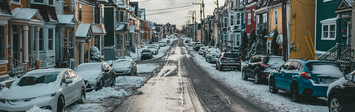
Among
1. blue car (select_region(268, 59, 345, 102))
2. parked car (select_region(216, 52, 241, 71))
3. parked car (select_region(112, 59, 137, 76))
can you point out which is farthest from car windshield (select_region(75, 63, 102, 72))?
parked car (select_region(216, 52, 241, 71))

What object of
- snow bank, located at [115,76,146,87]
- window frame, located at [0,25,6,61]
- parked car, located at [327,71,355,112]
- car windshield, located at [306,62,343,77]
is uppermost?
window frame, located at [0,25,6,61]

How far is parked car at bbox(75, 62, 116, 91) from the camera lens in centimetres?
1455

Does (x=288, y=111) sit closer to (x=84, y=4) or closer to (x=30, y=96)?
(x=30, y=96)

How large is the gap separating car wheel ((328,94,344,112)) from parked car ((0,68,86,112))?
25.0ft

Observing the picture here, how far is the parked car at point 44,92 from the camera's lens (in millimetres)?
8789

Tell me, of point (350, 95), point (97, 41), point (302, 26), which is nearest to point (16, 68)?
point (350, 95)

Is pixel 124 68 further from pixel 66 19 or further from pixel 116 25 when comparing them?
pixel 116 25

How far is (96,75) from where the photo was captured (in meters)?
15.1

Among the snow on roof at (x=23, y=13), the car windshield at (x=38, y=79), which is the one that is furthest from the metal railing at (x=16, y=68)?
the car windshield at (x=38, y=79)

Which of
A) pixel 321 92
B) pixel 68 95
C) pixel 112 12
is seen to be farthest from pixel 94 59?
pixel 321 92

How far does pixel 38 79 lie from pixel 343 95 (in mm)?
8902

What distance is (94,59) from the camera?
104ft

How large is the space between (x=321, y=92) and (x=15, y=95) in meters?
9.32

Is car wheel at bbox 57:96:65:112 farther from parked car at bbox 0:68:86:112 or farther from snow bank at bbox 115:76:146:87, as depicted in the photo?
snow bank at bbox 115:76:146:87
